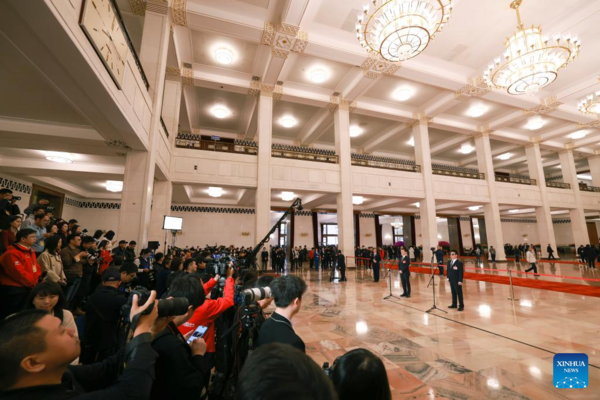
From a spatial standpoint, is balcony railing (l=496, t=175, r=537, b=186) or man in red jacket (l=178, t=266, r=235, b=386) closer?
man in red jacket (l=178, t=266, r=235, b=386)

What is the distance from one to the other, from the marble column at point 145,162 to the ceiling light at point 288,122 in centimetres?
760

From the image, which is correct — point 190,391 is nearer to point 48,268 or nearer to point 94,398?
point 94,398

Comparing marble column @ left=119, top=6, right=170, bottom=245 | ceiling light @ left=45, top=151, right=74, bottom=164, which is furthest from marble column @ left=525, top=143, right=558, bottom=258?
ceiling light @ left=45, top=151, right=74, bottom=164

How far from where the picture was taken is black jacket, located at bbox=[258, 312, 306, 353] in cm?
156

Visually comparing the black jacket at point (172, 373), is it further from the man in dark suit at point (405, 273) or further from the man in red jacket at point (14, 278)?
the man in dark suit at point (405, 273)

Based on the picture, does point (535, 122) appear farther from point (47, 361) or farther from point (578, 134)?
point (47, 361)

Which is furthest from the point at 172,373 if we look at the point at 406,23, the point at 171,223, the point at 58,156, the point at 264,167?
the point at 58,156

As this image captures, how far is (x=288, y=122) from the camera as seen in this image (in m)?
14.9

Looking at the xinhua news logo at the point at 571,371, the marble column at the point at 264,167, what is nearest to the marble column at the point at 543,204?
the marble column at the point at 264,167

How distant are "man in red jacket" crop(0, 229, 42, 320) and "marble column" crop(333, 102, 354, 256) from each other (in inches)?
422

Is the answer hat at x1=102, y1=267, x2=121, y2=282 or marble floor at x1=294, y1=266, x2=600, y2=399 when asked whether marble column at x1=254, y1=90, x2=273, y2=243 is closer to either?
marble floor at x1=294, y1=266, x2=600, y2=399

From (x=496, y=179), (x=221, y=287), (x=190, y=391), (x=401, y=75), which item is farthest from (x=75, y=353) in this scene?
(x=496, y=179)

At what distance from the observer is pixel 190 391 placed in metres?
1.27

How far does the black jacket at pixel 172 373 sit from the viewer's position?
1.25 metres
